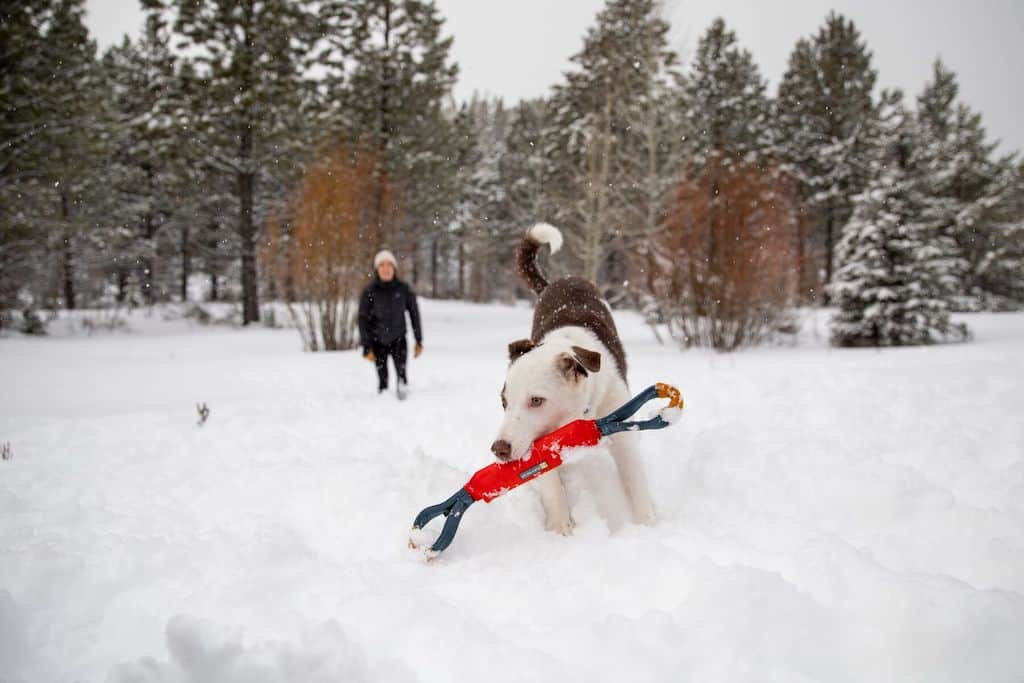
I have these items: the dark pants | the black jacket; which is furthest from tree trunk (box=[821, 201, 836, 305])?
the dark pants

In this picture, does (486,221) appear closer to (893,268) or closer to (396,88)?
(396,88)

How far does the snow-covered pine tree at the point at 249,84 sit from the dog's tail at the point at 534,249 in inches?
642

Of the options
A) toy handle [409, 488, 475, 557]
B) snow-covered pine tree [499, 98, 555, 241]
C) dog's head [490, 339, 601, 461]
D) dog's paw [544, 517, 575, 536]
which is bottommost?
dog's paw [544, 517, 575, 536]

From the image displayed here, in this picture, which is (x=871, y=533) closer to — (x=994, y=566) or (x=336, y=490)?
(x=994, y=566)

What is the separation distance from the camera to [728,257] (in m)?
10.2

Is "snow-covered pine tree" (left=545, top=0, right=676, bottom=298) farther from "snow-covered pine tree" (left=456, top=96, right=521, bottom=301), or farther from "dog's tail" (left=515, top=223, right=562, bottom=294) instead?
"snow-covered pine tree" (left=456, top=96, right=521, bottom=301)

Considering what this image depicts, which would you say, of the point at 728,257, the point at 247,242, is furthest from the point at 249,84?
the point at 728,257

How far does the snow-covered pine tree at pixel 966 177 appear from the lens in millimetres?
21469

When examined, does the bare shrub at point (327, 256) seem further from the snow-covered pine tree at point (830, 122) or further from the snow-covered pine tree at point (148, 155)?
the snow-covered pine tree at point (830, 122)

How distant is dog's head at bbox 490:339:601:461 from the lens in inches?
104

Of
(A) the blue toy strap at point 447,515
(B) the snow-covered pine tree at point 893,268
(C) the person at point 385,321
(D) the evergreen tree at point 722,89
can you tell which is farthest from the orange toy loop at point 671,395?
(D) the evergreen tree at point 722,89

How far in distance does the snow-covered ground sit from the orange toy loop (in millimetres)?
622

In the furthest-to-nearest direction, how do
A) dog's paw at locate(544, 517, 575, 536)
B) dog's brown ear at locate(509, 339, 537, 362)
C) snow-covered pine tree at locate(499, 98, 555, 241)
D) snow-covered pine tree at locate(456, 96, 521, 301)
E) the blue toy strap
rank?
snow-covered pine tree at locate(456, 96, 521, 301) → snow-covered pine tree at locate(499, 98, 555, 241) → dog's brown ear at locate(509, 339, 537, 362) → dog's paw at locate(544, 517, 575, 536) → the blue toy strap

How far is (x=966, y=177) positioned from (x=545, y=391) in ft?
99.6
